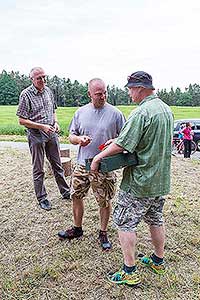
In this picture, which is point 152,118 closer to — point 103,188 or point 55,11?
point 103,188

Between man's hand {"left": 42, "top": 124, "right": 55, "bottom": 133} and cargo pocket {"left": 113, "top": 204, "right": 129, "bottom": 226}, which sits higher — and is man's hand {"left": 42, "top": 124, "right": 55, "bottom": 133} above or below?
above

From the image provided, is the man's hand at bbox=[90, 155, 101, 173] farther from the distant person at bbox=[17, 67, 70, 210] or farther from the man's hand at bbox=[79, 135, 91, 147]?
the distant person at bbox=[17, 67, 70, 210]

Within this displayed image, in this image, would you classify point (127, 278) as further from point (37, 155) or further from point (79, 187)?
point (37, 155)

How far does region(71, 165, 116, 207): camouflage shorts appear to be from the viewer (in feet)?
10.9

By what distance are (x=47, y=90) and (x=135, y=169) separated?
224cm

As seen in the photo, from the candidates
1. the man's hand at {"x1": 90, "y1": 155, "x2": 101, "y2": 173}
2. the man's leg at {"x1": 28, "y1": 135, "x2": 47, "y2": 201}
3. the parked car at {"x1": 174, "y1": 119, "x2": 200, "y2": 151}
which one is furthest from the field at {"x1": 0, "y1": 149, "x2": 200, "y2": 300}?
the parked car at {"x1": 174, "y1": 119, "x2": 200, "y2": 151}

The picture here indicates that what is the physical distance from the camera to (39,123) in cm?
439

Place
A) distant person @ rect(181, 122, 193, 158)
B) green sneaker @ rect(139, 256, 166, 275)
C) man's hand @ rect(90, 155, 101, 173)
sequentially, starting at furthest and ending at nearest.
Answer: distant person @ rect(181, 122, 193, 158), green sneaker @ rect(139, 256, 166, 275), man's hand @ rect(90, 155, 101, 173)

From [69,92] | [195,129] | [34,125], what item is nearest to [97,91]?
[34,125]

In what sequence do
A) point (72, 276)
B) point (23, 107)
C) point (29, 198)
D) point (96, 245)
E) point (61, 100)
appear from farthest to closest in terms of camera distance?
1. point (61, 100)
2. point (29, 198)
3. point (23, 107)
4. point (96, 245)
5. point (72, 276)

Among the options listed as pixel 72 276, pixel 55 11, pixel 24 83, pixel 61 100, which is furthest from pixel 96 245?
pixel 24 83

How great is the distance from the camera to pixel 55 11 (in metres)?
10.3

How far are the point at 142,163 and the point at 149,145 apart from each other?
15 cm

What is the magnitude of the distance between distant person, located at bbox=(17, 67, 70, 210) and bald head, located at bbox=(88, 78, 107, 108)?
1.28 m
